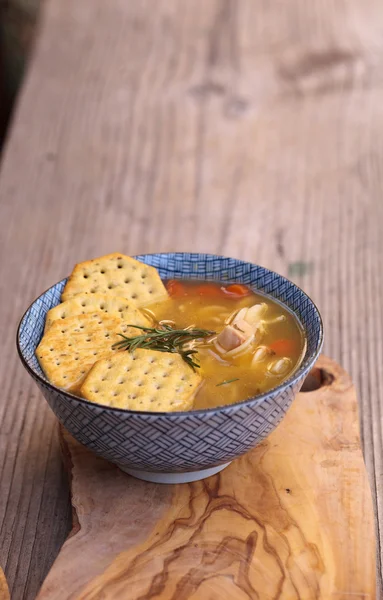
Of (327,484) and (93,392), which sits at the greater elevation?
(93,392)

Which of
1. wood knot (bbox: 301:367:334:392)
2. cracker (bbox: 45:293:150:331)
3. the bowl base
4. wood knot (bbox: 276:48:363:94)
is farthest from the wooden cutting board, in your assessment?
wood knot (bbox: 276:48:363:94)

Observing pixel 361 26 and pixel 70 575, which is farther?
pixel 361 26

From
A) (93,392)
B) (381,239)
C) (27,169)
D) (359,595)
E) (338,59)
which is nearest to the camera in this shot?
(359,595)

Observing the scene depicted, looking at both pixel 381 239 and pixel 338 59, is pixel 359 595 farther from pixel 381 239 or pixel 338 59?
pixel 338 59

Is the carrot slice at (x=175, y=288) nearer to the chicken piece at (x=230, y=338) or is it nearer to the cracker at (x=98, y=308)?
the cracker at (x=98, y=308)

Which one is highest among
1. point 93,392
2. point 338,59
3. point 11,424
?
point 338,59

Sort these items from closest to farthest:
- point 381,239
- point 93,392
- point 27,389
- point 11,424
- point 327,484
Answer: point 93,392 < point 327,484 < point 11,424 < point 27,389 < point 381,239

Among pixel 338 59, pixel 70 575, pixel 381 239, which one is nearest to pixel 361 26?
pixel 338 59

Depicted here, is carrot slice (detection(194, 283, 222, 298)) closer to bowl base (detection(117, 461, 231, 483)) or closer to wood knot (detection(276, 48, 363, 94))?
bowl base (detection(117, 461, 231, 483))
